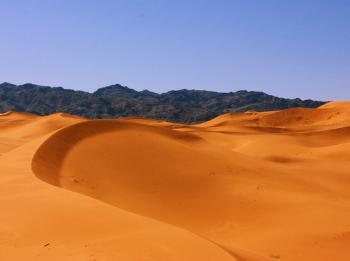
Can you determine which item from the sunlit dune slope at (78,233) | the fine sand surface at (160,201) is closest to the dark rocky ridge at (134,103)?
the fine sand surface at (160,201)

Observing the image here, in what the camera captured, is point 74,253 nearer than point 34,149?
Yes

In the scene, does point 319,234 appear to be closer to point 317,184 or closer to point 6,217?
point 317,184

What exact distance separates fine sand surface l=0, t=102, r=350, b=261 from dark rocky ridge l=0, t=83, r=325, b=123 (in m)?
53.6

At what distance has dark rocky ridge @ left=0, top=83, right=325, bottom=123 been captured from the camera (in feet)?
231

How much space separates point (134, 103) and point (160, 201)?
6594cm

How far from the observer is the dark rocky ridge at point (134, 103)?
231 feet

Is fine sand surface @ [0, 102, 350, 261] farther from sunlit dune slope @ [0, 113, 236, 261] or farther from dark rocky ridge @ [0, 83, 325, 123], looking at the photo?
dark rocky ridge @ [0, 83, 325, 123]

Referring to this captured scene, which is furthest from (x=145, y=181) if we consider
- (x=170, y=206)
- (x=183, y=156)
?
(x=183, y=156)

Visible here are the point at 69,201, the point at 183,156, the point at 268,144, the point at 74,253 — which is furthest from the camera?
the point at 268,144

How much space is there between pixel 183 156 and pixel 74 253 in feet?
26.1

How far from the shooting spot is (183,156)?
12930mm

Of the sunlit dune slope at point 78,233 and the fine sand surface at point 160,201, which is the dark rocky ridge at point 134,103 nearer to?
the fine sand surface at point 160,201

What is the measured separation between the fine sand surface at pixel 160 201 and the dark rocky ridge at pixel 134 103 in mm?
53596

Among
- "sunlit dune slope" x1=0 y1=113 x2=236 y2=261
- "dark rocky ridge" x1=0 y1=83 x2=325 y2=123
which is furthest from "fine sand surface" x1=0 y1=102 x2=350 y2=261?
"dark rocky ridge" x1=0 y1=83 x2=325 y2=123
